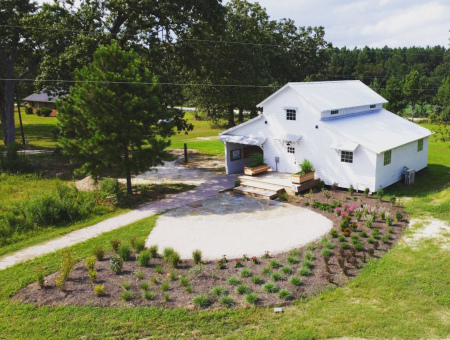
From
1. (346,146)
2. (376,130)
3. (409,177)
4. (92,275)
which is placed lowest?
(92,275)

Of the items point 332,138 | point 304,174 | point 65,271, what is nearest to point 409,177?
point 332,138

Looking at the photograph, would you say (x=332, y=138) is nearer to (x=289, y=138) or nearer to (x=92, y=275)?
(x=289, y=138)

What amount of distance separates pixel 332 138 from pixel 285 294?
11652 millimetres

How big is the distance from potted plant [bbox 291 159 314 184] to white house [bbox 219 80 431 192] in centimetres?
53

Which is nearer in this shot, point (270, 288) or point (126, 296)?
point (126, 296)

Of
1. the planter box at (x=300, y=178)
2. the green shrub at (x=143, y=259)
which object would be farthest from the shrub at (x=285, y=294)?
the planter box at (x=300, y=178)

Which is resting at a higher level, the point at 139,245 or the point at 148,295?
the point at 139,245

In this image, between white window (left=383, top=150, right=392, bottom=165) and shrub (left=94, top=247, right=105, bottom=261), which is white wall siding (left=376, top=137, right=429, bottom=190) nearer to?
white window (left=383, top=150, right=392, bottom=165)

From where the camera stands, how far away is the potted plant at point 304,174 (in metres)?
20.1

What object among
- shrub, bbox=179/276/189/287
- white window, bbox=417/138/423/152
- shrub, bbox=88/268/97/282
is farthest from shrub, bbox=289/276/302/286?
white window, bbox=417/138/423/152

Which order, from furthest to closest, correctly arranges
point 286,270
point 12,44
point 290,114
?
point 12,44 → point 290,114 → point 286,270

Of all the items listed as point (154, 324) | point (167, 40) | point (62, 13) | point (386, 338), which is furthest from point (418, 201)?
point (62, 13)

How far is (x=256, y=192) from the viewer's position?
2044 cm

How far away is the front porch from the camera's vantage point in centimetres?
2016
